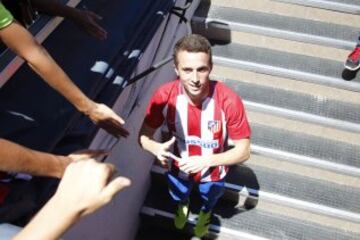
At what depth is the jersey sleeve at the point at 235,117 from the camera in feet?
8.28

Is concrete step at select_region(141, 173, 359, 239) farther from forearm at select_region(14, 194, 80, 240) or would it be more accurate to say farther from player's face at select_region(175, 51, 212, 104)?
forearm at select_region(14, 194, 80, 240)

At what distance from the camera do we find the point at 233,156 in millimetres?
2523

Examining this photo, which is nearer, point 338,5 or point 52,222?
point 52,222

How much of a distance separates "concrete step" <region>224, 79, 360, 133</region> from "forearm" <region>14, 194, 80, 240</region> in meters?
2.95

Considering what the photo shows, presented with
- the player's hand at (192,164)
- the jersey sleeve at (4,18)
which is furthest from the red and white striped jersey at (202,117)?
the jersey sleeve at (4,18)

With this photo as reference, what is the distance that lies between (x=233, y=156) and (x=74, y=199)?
1.55 m

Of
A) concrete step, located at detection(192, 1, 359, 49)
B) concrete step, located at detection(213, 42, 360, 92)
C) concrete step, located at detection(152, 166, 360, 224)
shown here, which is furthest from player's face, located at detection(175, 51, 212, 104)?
concrete step, located at detection(192, 1, 359, 49)

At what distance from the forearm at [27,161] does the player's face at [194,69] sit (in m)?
0.95

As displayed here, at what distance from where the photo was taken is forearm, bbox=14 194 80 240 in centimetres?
102

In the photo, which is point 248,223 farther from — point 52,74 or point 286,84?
point 52,74

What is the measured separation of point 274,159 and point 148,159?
114 cm

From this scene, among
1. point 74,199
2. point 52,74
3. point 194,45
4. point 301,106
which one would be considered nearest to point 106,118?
point 52,74

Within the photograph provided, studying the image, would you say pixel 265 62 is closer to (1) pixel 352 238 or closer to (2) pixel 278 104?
(2) pixel 278 104

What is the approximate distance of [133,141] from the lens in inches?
128
